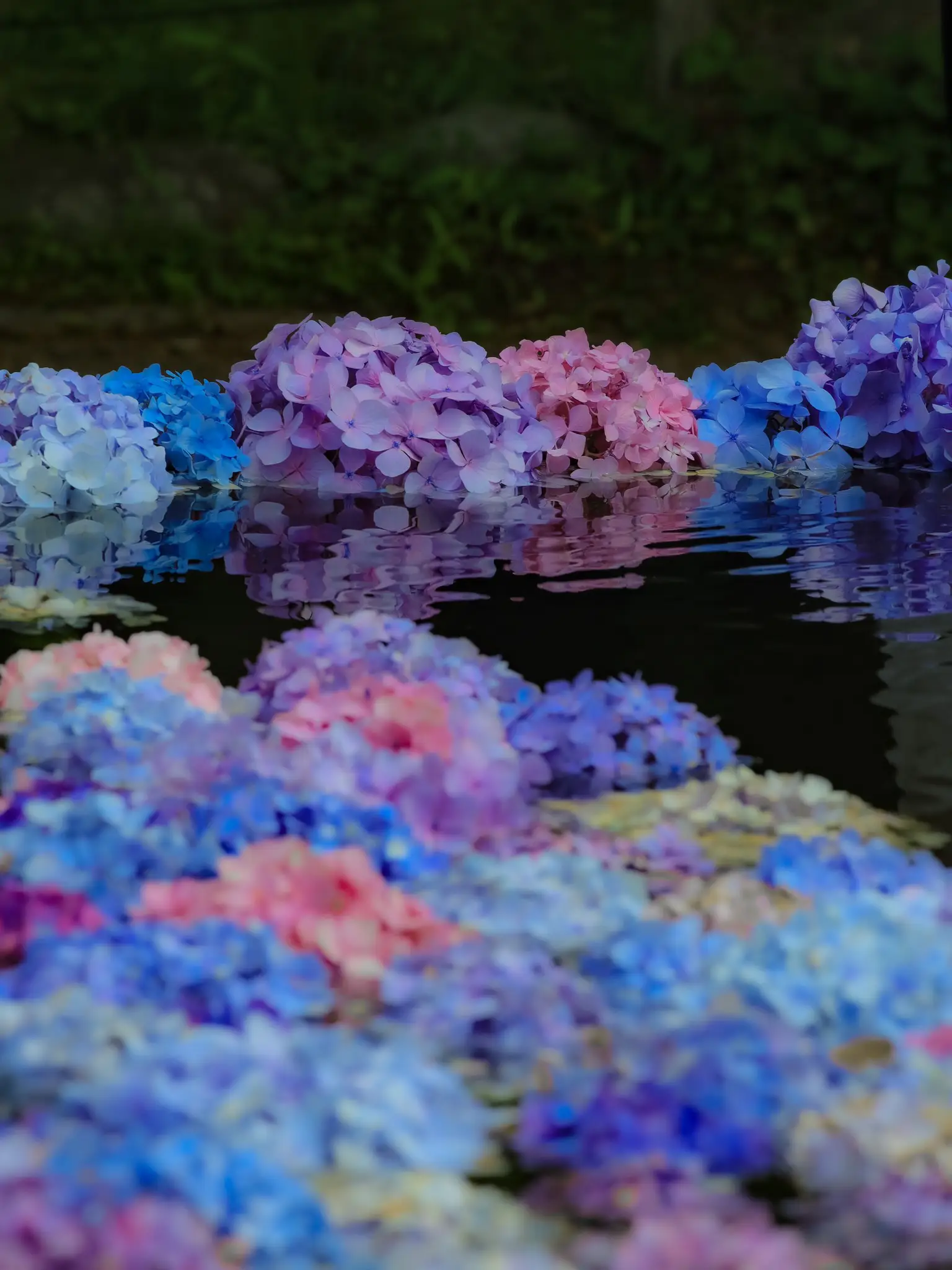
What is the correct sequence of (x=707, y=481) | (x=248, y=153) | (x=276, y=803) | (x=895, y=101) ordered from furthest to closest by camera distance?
(x=248, y=153) → (x=895, y=101) → (x=707, y=481) → (x=276, y=803)

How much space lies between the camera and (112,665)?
5.34ft

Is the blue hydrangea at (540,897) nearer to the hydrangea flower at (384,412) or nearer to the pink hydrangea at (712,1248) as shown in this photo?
the pink hydrangea at (712,1248)

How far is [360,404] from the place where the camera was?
3.17 m

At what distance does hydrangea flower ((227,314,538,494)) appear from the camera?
3172mm

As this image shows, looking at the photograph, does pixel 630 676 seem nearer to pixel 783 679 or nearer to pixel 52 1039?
pixel 783 679

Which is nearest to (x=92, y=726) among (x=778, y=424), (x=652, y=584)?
(x=652, y=584)

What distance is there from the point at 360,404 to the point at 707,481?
28.8 inches

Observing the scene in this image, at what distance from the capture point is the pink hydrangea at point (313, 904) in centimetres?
114

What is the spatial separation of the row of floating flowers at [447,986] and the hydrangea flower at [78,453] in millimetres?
1569

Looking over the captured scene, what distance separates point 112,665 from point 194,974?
0.60 meters

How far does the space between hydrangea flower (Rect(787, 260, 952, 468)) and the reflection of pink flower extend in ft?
7.37

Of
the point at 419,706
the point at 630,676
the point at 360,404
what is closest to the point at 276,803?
the point at 419,706

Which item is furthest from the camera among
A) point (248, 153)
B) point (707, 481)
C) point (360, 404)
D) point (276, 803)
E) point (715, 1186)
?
point (248, 153)

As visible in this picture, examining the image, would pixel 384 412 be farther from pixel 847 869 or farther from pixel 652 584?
pixel 847 869
